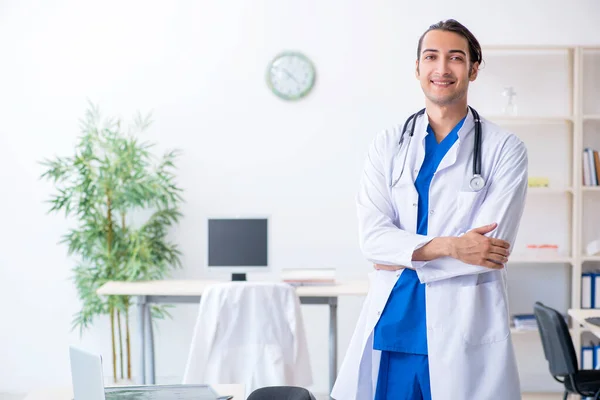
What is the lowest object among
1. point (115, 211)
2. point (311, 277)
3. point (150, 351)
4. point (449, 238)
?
point (150, 351)

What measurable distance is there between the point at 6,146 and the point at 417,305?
4022mm

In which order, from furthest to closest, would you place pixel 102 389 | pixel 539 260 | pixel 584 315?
1. pixel 539 260
2. pixel 584 315
3. pixel 102 389

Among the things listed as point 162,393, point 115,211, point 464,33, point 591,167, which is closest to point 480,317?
point 464,33

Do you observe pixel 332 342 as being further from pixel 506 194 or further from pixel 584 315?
pixel 506 194

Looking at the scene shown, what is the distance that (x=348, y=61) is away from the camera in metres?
5.18

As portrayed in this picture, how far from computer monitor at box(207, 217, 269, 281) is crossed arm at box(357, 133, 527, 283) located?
2.35 meters

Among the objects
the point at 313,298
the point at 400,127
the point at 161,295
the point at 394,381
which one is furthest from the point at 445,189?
the point at 161,295

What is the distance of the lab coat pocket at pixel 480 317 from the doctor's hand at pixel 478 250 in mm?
79

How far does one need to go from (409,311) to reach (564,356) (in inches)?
76.5

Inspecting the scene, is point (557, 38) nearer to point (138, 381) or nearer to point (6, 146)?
point (138, 381)

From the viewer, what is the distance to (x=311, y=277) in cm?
454

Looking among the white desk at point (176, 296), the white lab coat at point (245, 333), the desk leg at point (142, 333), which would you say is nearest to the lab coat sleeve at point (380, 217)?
the white lab coat at point (245, 333)

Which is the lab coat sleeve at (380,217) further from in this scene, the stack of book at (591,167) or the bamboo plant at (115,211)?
the stack of book at (591,167)

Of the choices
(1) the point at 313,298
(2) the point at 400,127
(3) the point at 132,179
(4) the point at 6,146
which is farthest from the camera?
(4) the point at 6,146
